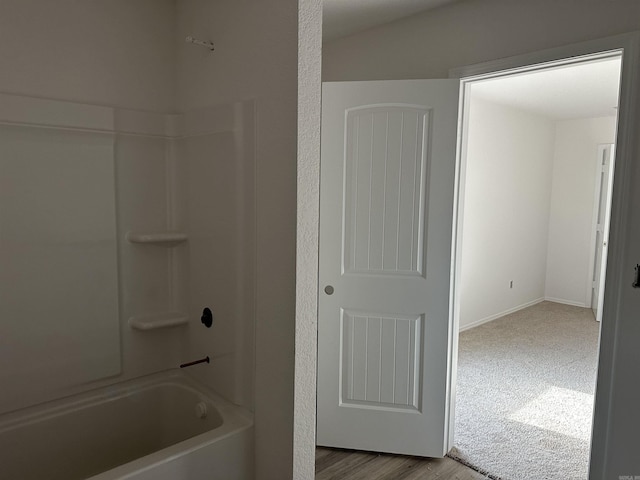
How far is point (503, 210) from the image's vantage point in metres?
5.37

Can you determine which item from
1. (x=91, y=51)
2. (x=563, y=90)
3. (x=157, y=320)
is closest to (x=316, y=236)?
(x=157, y=320)

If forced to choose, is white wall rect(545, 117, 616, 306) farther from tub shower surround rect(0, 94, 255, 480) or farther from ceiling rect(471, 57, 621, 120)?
tub shower surround rect(0, 94, 255, 480)

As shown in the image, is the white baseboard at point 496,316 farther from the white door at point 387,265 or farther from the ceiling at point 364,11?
the ceiling at point 364,11

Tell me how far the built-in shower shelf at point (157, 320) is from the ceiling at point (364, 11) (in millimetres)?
1773

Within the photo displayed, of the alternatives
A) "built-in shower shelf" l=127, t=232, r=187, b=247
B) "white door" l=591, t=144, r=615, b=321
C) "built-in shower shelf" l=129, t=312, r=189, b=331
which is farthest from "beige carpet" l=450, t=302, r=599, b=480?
"built-in shower shelf" l=127, t=232, r=187, b=247

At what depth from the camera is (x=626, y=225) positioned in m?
1.85

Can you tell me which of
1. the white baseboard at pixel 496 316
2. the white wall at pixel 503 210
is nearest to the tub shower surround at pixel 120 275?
the white wall at pixel 503 210

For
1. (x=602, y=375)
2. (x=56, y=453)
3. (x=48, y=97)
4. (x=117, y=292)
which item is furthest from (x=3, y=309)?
(x=602, y=375)

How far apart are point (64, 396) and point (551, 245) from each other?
19.8ft

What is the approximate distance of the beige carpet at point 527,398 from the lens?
2418 millimetres

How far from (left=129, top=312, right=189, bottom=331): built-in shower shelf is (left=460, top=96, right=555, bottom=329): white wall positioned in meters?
3.26

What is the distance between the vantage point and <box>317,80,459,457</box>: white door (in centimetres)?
230

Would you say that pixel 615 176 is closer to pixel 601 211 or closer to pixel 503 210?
pixel 503 210

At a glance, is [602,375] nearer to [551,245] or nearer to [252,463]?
[252,463]
